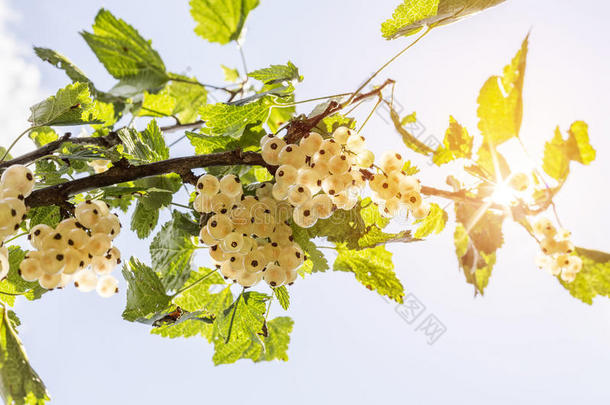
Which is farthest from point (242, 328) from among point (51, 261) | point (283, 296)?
point (51, 261)

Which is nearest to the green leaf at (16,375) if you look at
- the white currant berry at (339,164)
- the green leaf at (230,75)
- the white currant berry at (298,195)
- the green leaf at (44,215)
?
the green leaf at (44,215)

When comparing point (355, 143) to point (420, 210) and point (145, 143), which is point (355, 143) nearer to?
point (420, 210)

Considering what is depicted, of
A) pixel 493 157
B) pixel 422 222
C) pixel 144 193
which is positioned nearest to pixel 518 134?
pixel 493 157

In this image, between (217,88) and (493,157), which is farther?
(217,88)

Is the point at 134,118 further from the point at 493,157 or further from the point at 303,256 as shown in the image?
the point at 493,157

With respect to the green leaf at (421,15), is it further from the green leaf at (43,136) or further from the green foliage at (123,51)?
the green leaf at (43,136)

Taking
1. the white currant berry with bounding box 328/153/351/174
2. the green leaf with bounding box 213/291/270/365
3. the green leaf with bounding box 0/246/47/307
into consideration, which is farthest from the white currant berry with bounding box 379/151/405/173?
the green leaf with bounding box 0/246/47/307

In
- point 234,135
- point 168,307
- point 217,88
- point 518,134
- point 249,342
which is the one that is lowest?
point 518,134
